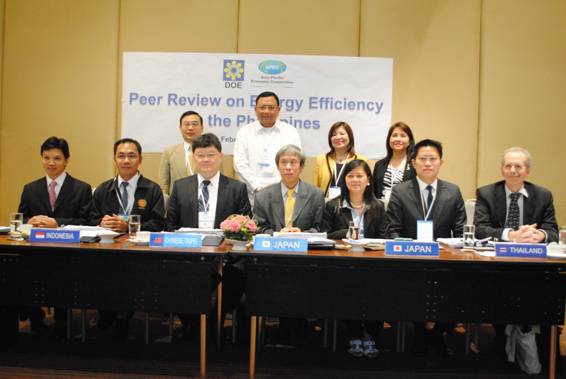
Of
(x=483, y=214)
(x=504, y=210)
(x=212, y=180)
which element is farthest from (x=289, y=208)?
(x=504, y=210)

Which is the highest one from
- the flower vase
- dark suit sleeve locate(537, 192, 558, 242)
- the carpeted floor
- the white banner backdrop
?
the white banner backdrop

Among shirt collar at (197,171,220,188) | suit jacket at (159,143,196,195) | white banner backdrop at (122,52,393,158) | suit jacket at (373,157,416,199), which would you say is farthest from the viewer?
white banner backdrop at (122,52,393,158)

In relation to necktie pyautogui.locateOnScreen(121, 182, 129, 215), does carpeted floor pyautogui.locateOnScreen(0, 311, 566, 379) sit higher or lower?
lower

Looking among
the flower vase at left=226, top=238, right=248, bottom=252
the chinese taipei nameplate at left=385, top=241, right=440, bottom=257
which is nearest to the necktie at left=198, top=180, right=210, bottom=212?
the flower vase at left=226, top=238, right=248, bottom=252

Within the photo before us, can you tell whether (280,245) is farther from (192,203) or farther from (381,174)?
(381,174)

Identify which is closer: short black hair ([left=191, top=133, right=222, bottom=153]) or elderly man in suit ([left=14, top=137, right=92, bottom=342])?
short black hair ([left=191, top=133, right=222, bottom=153])

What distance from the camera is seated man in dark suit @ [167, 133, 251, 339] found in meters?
3.37

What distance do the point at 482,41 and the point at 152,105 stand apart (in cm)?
337

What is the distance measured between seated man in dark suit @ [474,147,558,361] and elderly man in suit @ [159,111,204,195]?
7.99 ft

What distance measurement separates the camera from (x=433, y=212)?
332cm

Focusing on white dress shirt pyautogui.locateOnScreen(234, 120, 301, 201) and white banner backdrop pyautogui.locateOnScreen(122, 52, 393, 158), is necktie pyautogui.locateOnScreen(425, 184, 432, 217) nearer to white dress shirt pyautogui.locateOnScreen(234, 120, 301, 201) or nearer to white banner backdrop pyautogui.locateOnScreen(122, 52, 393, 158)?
white dress shirt pyautogui.locateOnScreen(234, 120, 301, 201)

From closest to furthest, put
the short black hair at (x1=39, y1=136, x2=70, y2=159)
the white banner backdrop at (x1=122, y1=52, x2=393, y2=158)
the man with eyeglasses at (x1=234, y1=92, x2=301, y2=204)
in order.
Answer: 1. the short black hair at (x1=39, y1=136, x2=70, y2=159)
2. the man with eyeglasses at (x1=234, y1=92, x2=301, y2=204)
3. the white banner backdrop at (x1=122, y1=52, x2=393, y2=158)

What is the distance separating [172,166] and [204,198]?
1.22m

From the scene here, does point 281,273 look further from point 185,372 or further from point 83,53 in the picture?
point 83,53
